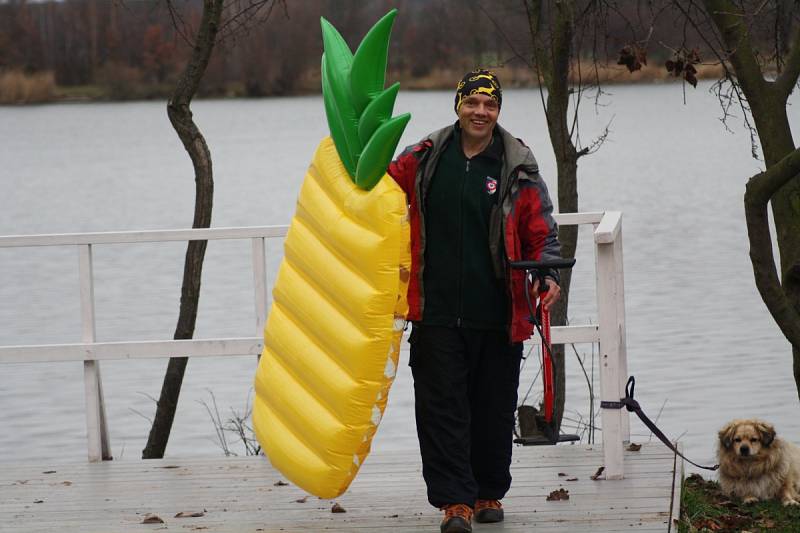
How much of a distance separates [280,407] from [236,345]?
1.31 meters

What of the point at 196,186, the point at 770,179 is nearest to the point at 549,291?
the point at 770,179

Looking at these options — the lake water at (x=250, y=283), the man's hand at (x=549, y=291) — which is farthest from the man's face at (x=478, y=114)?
the lake water at (x=250, y=283)

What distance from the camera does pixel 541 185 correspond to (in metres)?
5.07

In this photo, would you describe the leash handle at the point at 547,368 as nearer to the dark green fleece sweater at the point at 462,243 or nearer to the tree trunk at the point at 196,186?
the dark green fleece sweater at the point at 462,243

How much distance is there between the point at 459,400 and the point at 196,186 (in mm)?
3870

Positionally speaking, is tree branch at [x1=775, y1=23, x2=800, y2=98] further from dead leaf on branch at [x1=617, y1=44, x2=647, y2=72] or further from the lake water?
the lake water

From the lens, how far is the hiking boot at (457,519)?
507 centimetres

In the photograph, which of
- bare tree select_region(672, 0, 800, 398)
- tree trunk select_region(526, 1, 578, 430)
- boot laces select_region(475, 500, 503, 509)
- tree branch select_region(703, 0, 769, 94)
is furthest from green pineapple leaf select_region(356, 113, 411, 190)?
tree trunk select_region(526, 1, 578, 430)

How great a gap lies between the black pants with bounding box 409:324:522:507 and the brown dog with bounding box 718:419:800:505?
1653 millimetres

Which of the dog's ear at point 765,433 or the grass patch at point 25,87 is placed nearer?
the dog's ear at point 765,433

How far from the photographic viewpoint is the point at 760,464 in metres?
6.44

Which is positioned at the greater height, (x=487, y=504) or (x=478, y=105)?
(x=478, y=105)

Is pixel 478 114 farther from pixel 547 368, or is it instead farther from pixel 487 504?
pixel 487 504

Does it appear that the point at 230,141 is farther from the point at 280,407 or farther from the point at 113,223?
the point at 280,407
